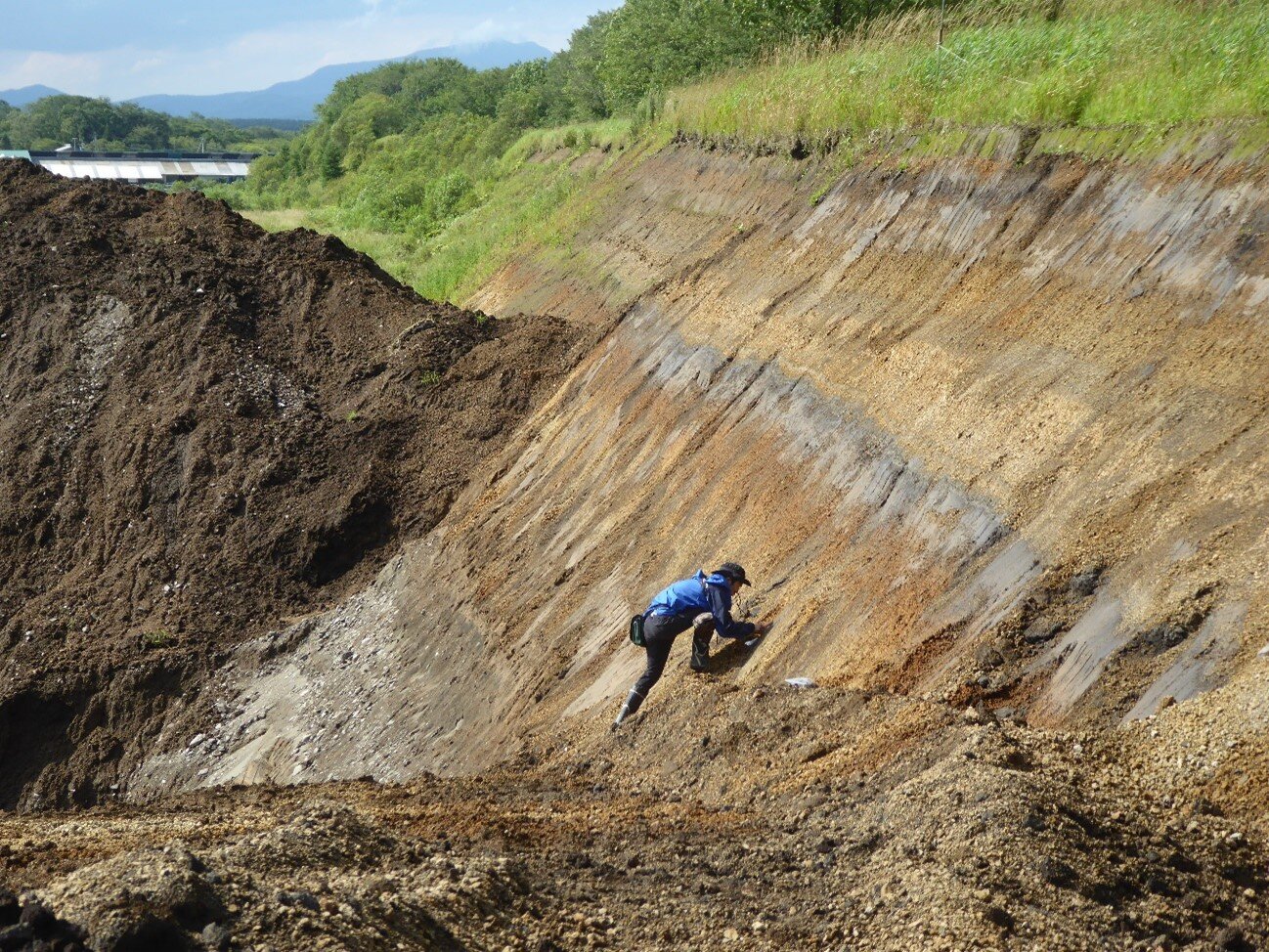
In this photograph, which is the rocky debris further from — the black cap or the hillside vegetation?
the hillside vegetation

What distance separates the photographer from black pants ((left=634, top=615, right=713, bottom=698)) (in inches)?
380

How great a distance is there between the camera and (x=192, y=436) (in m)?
18.6

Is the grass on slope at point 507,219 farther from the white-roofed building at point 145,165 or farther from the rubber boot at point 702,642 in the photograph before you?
the white-roofed building at point 145,165

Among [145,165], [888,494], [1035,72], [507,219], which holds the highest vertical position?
[145,165]

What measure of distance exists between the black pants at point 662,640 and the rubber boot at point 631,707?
0.09 ft

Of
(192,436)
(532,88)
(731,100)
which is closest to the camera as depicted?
(192,436)

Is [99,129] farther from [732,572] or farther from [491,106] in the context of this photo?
[732,572]

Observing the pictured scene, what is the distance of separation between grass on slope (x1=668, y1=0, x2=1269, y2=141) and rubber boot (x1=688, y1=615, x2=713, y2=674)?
5.82 meters

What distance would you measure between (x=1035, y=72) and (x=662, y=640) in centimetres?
749

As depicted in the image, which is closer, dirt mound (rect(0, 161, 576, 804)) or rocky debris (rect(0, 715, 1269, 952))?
rocky debris (rect(0, 715, 1269, 952))

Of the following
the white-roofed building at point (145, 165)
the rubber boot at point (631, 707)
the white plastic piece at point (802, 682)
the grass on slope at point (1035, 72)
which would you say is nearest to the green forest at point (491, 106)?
the grass on slope at point (1035, 72)

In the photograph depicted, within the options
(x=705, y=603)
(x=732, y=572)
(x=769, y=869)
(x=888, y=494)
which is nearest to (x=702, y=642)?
(x=705, y=603)

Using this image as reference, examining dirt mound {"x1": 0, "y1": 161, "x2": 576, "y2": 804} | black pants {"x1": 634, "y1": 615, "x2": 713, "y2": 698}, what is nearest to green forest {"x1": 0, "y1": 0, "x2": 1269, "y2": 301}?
black pants {"x1": 634, "y1": 615, "x2": 713, "y2": 698}

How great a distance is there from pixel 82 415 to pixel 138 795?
8.09 meters
